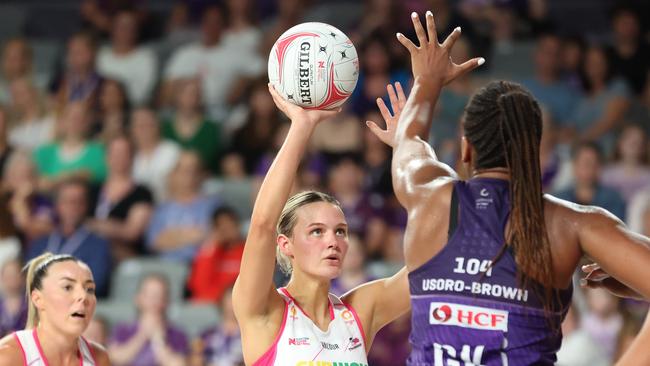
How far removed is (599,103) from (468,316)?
6791 millimetres

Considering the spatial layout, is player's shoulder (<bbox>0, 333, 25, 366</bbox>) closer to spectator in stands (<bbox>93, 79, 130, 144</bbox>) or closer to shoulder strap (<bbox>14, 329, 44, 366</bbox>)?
shoulder strap (<bbox>14, 329, 44, 366</bbox>)

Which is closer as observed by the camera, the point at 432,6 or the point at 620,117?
the point at 620,117

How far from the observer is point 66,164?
1074 cm

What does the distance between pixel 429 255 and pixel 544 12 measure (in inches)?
319

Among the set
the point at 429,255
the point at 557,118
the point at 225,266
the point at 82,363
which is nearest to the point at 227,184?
the point at 225,266

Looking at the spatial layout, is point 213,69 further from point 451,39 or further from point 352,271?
point 451,39

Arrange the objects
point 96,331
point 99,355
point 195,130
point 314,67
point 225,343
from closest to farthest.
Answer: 1. point 314,67
2. point 99,355
3. point 225,343
4. point 96,331
5. point 195,130

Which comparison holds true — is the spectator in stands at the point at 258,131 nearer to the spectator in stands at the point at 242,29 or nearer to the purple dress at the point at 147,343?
the spectator in stands at the point at 242,29

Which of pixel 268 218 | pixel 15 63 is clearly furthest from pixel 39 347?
pixel 15 63

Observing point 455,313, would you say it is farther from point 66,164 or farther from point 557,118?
point 66,164

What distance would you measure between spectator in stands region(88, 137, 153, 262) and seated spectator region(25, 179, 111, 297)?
0.25 m

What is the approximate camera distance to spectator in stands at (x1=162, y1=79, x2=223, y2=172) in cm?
1062

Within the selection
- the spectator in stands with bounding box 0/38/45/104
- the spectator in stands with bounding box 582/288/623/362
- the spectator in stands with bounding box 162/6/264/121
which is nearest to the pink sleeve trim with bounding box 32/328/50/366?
the spectator in stands with bounding box 582/288/623/362

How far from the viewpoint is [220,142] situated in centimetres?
1077
